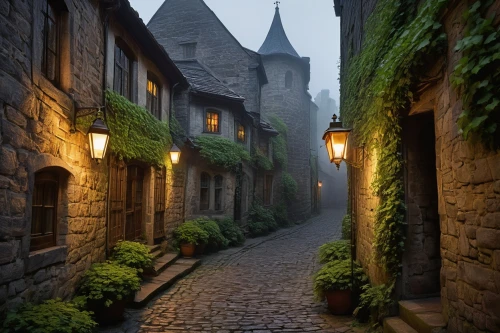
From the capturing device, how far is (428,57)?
3.87 metres

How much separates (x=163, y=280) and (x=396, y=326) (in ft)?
17.0

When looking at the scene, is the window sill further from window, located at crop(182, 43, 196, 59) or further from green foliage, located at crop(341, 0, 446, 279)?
window, located at crop(182, 43, 196, 59)

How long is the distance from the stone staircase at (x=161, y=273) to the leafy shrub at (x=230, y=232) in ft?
12.2

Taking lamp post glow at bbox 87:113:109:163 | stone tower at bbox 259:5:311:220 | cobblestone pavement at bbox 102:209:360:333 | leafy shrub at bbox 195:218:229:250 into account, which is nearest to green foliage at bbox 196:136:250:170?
leafy shrub at bbox 195:218:229:250

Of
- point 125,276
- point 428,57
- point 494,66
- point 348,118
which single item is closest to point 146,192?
point 125,276

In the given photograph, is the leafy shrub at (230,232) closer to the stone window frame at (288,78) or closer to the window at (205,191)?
the window at (205,191)

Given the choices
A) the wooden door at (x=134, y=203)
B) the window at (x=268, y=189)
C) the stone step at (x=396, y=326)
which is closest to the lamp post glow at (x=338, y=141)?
the stone step at (x=396, y=326)

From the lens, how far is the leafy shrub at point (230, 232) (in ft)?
47.0

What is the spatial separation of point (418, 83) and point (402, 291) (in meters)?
2.69

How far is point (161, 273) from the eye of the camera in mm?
8711

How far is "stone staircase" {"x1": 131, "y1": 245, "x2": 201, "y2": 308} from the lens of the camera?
22.5ft

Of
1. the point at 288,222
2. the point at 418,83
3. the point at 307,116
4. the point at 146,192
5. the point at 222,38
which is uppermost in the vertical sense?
the point at 222,38

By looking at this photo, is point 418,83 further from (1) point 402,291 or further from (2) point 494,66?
(1) point 402,291

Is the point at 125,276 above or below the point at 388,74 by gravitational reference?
below
